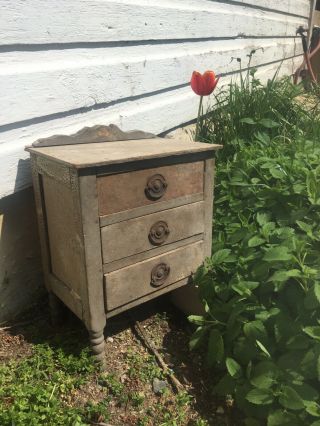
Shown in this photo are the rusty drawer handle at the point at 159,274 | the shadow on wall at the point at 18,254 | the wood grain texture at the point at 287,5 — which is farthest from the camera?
the wood grain texture at the point at 287,5

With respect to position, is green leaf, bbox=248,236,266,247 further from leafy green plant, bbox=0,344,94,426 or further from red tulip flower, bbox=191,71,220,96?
red tulip flower, bbox=191,71,220,96

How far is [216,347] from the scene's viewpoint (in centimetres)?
168

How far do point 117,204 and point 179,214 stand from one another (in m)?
0.37

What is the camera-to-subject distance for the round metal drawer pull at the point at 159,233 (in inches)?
68.3

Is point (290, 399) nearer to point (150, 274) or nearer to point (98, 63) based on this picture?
point (150, 274)

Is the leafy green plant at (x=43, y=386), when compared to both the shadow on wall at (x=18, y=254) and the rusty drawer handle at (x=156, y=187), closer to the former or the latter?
the shadow on wall at (x=18, y=254)

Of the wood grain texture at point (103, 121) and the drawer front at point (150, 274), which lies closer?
the drawer front at point (150, 274)

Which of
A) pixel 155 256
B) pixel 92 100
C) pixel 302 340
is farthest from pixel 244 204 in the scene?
pixel 92 100

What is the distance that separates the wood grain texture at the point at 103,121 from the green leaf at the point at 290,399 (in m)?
1.43

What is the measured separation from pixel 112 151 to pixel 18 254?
780mm

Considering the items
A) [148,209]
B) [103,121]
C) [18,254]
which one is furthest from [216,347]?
[103,121]

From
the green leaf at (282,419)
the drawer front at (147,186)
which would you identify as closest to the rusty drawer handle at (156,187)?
→ the drawer front at (147,186)

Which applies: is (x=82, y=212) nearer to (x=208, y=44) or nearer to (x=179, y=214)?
(x=179, y=214)

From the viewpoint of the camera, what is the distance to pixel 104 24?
214 centimetres
